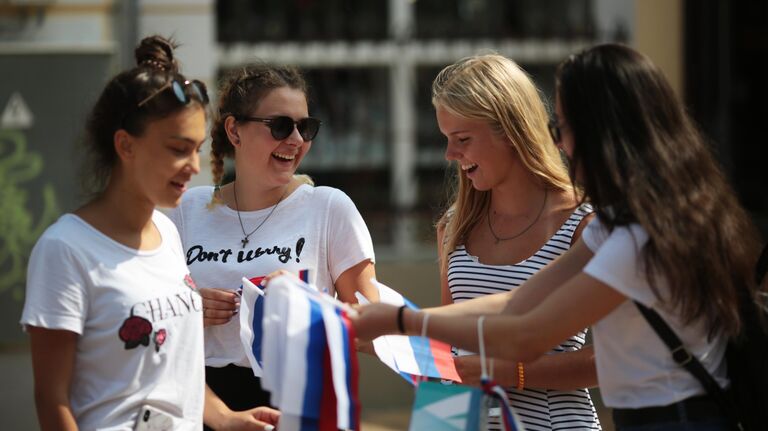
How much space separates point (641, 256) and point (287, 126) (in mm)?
1280

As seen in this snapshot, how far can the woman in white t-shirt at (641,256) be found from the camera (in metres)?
2.43

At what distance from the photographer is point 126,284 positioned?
8.36ft

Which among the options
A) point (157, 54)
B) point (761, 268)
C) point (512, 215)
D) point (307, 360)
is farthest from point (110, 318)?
point (761, 268)

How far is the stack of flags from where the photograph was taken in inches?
101

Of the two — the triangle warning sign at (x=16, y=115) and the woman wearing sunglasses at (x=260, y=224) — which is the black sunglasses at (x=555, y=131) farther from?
the triangle warning sign at (x=16, y=115)

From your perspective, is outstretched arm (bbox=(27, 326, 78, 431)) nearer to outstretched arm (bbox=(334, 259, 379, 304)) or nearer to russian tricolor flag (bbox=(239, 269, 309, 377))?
russian tricolor flag (bbox=(239, 269, 309, 377))

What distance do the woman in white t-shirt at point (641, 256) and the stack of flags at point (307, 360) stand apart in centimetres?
26

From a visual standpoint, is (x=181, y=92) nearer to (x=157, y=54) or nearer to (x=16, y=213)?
(x=157, y=54)

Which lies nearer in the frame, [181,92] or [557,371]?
[181,92]

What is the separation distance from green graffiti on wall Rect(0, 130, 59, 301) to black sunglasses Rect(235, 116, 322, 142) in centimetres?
380

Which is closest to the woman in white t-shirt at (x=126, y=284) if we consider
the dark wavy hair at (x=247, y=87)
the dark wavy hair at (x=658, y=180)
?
the dark wavy hair at (x=247, y=87)

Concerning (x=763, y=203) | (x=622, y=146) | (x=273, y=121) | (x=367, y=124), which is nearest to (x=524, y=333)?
(x=622, y=146)

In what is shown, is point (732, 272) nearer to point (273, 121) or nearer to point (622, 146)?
point (622, 146)

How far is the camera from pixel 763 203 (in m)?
9.26
